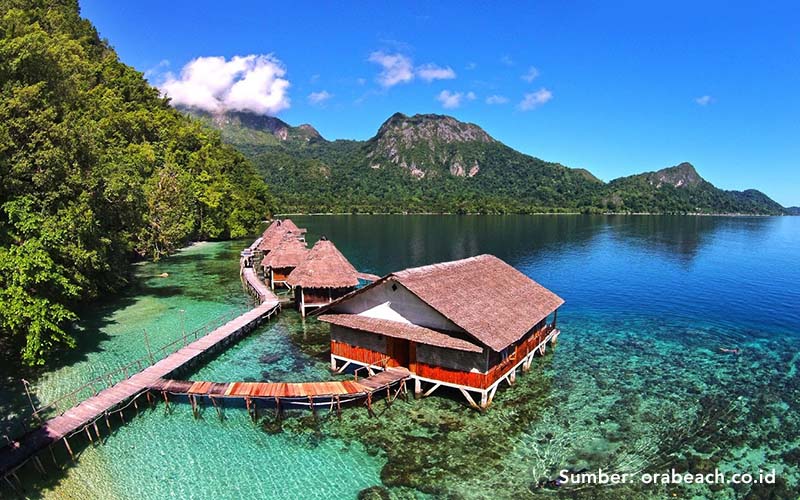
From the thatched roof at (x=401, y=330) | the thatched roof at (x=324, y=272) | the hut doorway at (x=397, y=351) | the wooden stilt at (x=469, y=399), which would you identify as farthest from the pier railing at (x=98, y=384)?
the wooden stilt at (x=469, y=399)

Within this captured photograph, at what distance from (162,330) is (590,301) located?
111 feet

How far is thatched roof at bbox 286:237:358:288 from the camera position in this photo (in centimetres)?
3083

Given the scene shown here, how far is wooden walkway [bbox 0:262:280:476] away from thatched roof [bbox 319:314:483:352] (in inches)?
297

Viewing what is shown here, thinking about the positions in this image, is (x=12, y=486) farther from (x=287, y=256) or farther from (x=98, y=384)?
(x=287, y=256)

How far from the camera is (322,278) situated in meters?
31.0

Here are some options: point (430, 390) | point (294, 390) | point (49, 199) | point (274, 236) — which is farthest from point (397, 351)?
point (274, 236)

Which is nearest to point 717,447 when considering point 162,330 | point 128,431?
point 128,431

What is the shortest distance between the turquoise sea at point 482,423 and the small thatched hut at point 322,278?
1.93 m

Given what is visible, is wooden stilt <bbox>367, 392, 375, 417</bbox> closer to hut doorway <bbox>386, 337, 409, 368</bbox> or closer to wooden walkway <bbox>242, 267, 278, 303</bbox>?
hut doorway <bbox>386, 337, 409, 368</bbox>

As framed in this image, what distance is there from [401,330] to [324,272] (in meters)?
13.8

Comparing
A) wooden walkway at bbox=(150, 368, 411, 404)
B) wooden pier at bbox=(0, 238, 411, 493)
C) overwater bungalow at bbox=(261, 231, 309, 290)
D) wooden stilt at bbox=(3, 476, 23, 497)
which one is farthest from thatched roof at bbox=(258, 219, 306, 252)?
wooden stilt at bbox=(3, 476, 23, 497)

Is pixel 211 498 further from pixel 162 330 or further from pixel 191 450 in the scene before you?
pixel 162 330

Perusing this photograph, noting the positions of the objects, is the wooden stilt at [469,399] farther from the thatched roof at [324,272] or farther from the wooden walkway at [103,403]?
the thatched roof at [324,272]

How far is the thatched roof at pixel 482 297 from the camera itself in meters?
17.6
